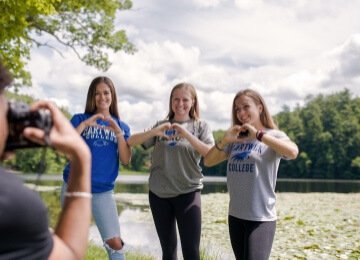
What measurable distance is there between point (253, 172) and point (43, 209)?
295cm

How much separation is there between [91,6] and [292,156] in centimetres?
1423

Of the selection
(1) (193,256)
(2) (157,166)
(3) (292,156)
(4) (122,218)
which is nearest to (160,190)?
(2) (157,166)

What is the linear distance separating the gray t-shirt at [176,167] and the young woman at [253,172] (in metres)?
0.42

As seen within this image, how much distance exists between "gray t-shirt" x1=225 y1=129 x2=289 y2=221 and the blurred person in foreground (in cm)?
281

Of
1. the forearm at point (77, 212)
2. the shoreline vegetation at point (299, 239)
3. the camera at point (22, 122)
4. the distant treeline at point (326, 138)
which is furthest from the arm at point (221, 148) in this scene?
the distant treeline at point (326, 138)

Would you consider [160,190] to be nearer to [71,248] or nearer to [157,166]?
[157,166]

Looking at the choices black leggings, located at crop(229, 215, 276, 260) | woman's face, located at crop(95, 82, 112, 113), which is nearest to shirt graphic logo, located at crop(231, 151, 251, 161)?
black leggings, located at crop(229, 215, 276, 260)

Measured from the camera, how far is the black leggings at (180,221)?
4551mm

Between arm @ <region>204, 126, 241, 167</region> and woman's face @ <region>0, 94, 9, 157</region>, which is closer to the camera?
woman's face @ <region>0, 94, 9, 157</region>

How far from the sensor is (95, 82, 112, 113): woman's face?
472cm

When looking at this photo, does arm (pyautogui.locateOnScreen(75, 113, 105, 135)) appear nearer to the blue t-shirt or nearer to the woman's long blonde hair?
the blue t-shirt

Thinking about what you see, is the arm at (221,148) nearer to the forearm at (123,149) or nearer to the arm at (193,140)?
the arm at (193,140)

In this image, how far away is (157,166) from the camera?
467 centimetres

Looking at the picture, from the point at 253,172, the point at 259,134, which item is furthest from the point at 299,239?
the point at 259,134
